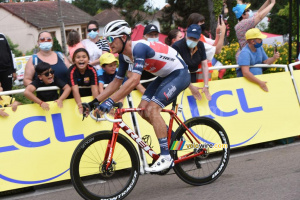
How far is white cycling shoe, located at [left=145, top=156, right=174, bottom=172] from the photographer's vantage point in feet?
18.4

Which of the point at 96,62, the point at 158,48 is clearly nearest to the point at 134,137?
the point at 158,48

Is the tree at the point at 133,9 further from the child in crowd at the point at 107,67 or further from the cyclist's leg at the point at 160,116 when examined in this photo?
the cyclist's leg at the point at 160,116

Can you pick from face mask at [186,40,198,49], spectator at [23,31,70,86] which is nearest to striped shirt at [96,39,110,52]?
spectator at [23,31,70,86]

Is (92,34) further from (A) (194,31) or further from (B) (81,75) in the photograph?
(A) (194,31)

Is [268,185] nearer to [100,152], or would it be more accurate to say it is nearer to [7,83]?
[100,152]

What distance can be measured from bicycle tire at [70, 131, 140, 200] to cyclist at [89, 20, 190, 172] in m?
0.28

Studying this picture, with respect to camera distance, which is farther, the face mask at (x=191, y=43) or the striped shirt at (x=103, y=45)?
the striped shirt at (x=103, y=45)

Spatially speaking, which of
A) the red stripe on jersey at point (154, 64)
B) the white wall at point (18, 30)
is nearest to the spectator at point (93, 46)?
the red stripe on jersey at point (154, 64)

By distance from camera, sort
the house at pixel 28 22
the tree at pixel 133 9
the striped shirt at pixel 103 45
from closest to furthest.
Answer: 1. the striped shirt at pixel 103 45
2. the tree at pixel 133 9
3. the house at pixel 28 22

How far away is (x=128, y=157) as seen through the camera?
5.62 metres

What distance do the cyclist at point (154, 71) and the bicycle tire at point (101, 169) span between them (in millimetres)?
279

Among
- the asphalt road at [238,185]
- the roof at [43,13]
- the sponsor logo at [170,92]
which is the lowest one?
the asphalt road at [238,185]

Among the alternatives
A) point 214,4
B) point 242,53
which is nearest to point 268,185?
point 242,53

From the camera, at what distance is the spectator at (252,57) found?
7.96 meters
